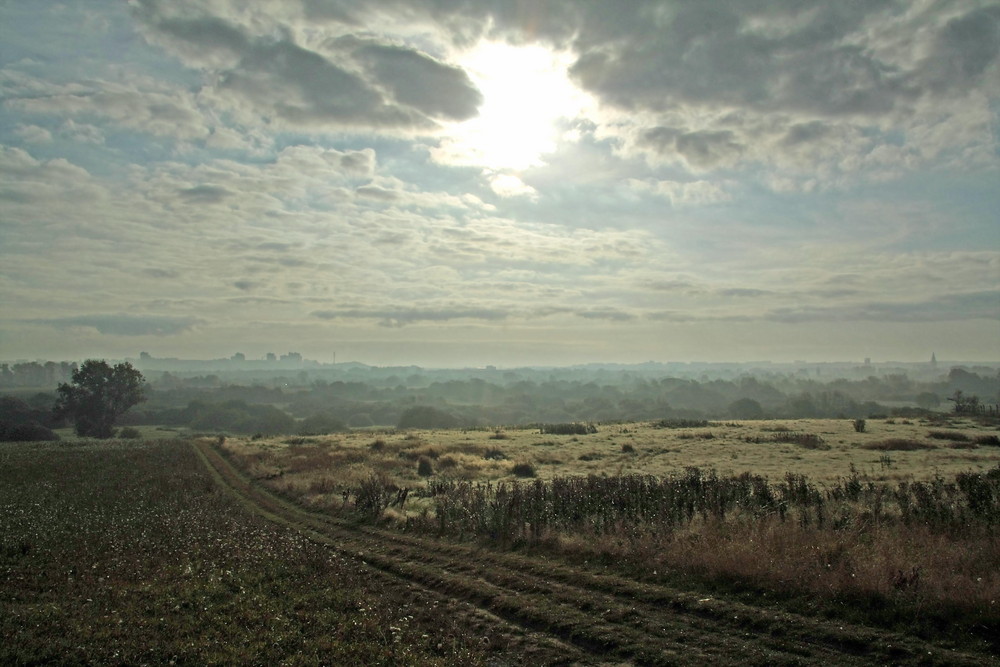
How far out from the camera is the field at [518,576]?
9.19m

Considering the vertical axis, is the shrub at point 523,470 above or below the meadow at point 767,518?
below

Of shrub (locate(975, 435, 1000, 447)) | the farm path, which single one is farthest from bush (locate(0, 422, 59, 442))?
shrub (locate(975, 435, 1000, 447))

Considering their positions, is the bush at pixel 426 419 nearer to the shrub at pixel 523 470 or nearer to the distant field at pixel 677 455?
the distant field at pixel 677 455

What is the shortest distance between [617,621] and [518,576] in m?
3.36

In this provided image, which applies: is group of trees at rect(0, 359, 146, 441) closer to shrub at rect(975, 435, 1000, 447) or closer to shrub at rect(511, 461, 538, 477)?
shrub at rect(511, 461, 538, 477)

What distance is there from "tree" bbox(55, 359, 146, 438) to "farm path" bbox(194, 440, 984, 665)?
4265 inches

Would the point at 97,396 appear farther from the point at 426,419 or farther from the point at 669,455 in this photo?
the point at 669,455

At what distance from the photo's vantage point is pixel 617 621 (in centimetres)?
1034

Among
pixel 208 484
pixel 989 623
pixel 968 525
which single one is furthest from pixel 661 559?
pixel 208 484

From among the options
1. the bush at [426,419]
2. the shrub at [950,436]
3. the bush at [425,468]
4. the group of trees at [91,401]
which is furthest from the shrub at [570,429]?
the group of trees at [91,401]

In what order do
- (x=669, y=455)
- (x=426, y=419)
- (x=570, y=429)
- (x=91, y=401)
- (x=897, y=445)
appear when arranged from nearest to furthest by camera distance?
(x=897, y=445) < (x=669, y=455) < (x=570, y=429) < (x=91, y=401) < (x=426, y=419)

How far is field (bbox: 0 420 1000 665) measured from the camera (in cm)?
919

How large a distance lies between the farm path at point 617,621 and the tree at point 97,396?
108 meters

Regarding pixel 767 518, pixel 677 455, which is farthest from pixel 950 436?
pixel 767 518
